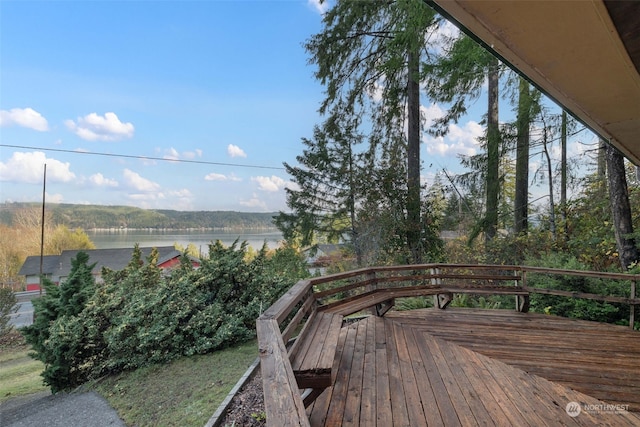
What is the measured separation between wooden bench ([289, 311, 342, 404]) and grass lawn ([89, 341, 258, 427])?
1.55 meters

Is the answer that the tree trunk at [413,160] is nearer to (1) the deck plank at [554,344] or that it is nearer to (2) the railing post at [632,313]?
(1) the deck plank at [554,344]

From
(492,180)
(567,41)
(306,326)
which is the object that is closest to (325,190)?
(492,180)

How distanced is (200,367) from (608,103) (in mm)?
5394

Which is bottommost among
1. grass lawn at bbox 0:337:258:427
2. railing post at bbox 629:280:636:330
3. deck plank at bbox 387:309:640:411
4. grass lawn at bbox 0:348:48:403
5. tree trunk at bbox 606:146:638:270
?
grass lawn at bbox 0:348:48:403

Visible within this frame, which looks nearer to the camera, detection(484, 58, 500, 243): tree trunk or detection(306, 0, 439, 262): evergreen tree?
detection(484, 58, 500, 243): tree trunk

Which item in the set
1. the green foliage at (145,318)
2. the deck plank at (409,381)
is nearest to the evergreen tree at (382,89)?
the green foliage at (145,318)

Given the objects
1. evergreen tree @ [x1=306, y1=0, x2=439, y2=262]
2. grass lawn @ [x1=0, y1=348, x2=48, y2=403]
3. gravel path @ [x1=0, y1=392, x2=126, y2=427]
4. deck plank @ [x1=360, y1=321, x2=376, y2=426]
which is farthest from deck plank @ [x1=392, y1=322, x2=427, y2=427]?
grass lawn @ [x1=0, y1=348, x2=48, y2=403]

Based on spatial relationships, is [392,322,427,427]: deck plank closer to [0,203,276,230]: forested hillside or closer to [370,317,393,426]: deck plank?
[370,317,393,426]: deck plank

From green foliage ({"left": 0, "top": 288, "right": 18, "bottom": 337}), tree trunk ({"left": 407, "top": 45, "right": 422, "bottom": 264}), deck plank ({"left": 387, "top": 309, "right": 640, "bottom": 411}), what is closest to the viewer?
deck plank ({"left": 387, "top": 309, "right": 640, "bottom": 411})

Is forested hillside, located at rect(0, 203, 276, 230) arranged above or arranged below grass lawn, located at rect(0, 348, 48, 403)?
above

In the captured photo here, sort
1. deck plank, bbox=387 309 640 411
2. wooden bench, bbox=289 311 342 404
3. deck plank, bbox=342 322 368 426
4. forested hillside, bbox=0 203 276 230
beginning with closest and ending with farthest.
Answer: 1. wooden bench, bbox=289 311 342 404
2. deck plank, bbox=342 322 368 426
3. deck plank, bbox=387 309 640 411
4. forested hillside, bbox=0 203 276 230

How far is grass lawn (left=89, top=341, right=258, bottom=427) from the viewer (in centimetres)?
324

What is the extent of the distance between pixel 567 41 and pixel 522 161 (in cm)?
805

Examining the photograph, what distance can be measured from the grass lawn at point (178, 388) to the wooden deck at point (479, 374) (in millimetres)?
1726
